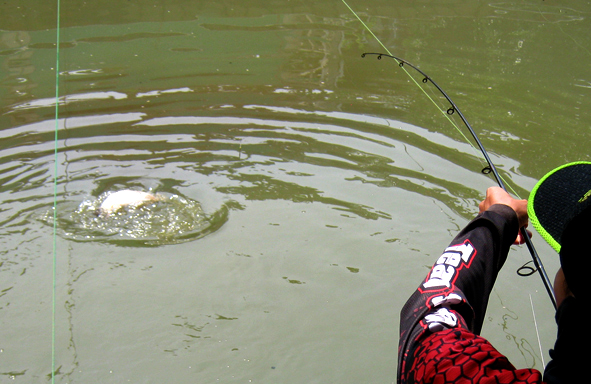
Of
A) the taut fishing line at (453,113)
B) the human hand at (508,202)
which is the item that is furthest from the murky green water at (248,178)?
the human hand at (508,202)

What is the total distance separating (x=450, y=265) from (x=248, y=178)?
11.0ft

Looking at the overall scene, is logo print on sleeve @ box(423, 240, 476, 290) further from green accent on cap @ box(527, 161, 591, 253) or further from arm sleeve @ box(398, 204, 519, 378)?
green accent on cap @ box(527, 161, 591, 253)

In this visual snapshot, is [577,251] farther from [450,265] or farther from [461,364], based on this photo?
[450,265]

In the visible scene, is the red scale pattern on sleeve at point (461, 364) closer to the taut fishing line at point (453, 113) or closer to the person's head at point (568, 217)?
the person's head at point (568, 217)

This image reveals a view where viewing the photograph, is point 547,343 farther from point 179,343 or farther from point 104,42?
point 104,42

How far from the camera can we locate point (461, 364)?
1.31 m

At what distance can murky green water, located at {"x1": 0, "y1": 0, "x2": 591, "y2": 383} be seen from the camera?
10.8 ft

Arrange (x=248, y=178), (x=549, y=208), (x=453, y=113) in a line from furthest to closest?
(x=453, y=113)
(x=248, y=178)
(x=549, y=208)

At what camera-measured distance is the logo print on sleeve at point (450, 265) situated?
168cm

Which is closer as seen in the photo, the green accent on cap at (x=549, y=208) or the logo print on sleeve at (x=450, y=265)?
the green accent on cap at (x=549, y=208)

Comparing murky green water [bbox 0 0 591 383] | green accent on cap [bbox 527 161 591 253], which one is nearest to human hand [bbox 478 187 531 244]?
green accent on cap [bbox 527 161 591 253]

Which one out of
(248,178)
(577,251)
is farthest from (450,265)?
(248,178)

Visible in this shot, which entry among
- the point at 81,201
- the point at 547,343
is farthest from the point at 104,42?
the point at 547,343

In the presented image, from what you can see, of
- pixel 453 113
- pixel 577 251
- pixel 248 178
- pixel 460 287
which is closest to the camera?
pixel 577 251
